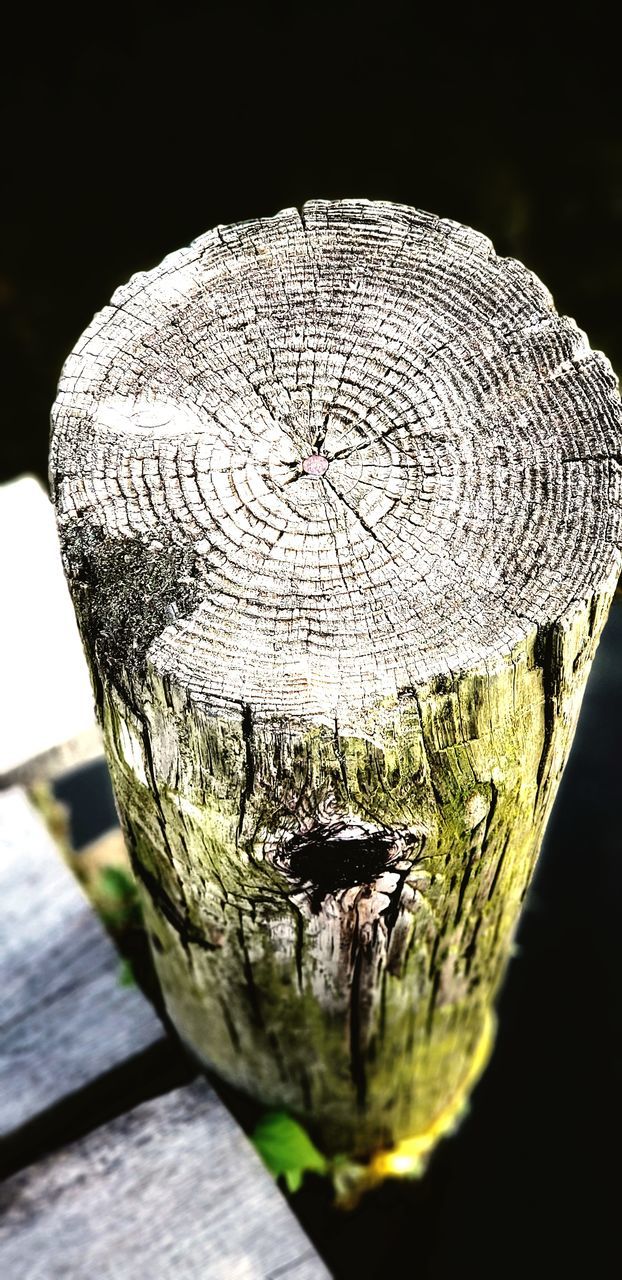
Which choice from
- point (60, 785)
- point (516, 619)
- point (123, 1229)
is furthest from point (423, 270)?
point (60, 785)

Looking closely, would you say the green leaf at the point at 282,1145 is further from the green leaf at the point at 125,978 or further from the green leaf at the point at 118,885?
the green leaf at the point at 118,885

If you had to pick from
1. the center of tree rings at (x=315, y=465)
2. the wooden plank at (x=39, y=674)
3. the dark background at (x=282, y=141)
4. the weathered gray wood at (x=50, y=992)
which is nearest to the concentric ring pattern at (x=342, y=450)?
the center of tree rings at (x=315, y=465)

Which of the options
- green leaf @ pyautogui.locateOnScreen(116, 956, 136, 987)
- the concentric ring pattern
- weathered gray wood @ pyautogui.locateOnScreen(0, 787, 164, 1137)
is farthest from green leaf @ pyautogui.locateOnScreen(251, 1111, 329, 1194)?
the concentric ring pattern

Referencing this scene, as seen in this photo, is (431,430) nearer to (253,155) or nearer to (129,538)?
(129,538)

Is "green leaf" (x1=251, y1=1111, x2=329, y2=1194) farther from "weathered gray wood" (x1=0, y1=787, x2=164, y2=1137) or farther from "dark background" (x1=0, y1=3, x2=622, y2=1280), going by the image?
"dark background" (x1=0, y1=3, x2=622, y2=1280)

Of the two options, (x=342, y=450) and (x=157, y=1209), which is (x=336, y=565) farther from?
(x=157, y=1209)

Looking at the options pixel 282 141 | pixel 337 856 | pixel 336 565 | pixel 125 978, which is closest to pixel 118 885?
pixel 125 978
